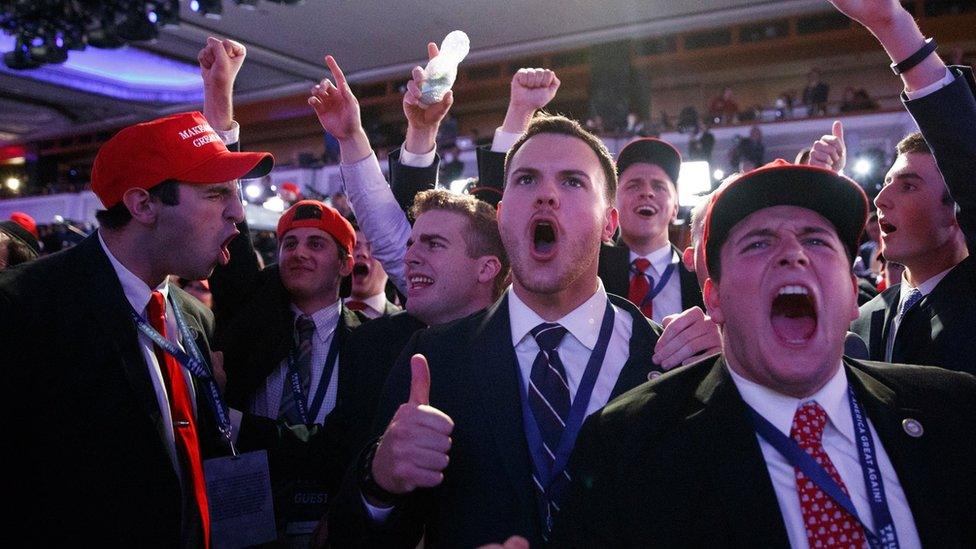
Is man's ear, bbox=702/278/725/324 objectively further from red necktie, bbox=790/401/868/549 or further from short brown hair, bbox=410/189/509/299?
short brown hair, bbox=410/189/509/299

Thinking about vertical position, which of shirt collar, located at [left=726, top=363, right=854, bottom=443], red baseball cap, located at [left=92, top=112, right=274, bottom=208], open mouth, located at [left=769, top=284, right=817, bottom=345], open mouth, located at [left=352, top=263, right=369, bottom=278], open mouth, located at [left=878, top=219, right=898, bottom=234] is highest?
red baseball cap, located at [left=92, top=112, right=274, bottom=208]

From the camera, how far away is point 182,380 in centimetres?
176

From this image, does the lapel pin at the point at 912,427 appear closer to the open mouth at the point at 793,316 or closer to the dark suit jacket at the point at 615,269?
the open mouth at the point at 793,316

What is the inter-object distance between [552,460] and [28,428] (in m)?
1.11

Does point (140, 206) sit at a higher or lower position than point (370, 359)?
higher

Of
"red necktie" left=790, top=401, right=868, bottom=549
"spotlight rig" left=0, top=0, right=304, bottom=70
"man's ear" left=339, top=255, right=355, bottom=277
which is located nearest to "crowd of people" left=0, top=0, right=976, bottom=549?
"red necktie" left=790, top=401, right=868, bottom=549

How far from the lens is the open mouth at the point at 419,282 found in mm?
2199

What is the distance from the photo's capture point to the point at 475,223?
2.29 m

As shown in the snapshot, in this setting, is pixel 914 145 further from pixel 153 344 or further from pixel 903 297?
pixel 153 344

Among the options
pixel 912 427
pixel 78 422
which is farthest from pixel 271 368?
pixel 912 427

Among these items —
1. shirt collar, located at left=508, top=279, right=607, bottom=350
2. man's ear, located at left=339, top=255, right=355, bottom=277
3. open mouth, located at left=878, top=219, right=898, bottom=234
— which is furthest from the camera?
man's ear, located at left=339, top=255, right=355, bottom=277

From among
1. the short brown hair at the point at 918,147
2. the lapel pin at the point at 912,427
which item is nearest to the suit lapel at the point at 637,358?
the lapel pin at the point at 912,427

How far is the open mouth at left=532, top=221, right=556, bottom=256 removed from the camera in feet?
5.31

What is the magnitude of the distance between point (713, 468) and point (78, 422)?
1297 mm
